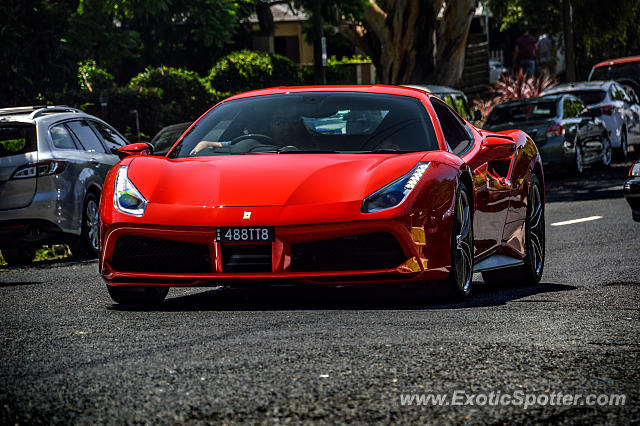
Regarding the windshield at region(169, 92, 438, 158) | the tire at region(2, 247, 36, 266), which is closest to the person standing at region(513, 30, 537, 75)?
the tire at region(2, 247, 36, 266)

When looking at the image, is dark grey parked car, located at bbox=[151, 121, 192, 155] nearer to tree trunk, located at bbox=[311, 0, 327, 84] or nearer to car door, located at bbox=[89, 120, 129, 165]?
car door, located at bbox=[89, 120, 129, 165]

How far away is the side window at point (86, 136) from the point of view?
13.2m

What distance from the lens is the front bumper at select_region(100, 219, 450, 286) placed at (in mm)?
6809

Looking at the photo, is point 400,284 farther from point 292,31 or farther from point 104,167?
point 292,31

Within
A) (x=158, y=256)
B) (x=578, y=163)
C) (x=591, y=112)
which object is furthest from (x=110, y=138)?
(x=591, y=112)

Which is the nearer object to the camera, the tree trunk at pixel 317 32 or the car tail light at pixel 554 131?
the car tail light at pixel 554 131

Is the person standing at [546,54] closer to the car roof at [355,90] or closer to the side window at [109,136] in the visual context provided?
the side window at [109,136]

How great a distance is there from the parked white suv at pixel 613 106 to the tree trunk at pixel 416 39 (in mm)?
4500

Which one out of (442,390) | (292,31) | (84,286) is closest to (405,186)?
(442,390)

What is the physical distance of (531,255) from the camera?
9.11 metres

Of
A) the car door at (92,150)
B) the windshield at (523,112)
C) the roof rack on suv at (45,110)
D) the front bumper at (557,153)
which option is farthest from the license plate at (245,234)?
the windshield at (523,112)

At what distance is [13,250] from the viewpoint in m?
13.1

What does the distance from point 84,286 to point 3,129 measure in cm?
380

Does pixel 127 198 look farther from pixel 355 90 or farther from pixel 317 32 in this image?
pixel 317 32
